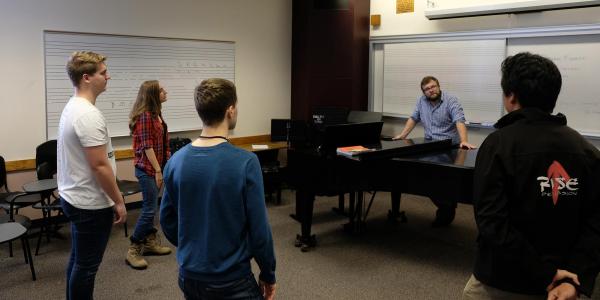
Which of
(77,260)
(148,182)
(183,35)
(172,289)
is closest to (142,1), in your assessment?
(183,35)

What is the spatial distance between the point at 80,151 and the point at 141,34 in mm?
3053

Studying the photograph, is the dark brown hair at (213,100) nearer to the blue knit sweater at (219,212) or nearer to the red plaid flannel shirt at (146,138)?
the blue knit sweater at (219,212)

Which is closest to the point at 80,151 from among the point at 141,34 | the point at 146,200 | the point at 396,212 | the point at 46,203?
the point at 146,200

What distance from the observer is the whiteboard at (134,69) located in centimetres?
439

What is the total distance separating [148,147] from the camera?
3297 mm

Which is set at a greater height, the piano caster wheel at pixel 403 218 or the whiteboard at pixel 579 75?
the whiteboard at pixel 579 75

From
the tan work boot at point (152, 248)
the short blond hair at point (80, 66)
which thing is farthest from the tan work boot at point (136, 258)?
the short blond hair at point (80, 66)

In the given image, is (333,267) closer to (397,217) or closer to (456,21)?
(397,217)

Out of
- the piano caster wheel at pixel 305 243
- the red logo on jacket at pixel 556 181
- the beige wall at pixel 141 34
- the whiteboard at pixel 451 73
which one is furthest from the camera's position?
the whiteboard at pixel 451 73

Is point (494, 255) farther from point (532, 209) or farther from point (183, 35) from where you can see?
point (183, 35)

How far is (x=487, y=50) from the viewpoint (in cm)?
505

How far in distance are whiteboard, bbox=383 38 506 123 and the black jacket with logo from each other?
3806 mm

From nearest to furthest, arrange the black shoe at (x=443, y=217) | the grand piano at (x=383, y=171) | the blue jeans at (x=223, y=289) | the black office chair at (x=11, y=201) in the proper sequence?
1. the blue jeans at (x=223, y=289)
2. the grand piano at (x=383, y=171)
3. the black office chair at (x=11, y=201)
4. the black shoe at (x=443, y=217)

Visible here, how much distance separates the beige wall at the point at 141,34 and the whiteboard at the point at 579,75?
3.03 meters
